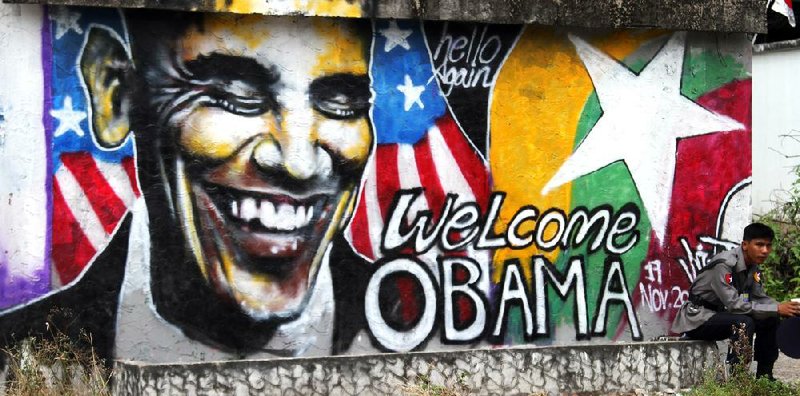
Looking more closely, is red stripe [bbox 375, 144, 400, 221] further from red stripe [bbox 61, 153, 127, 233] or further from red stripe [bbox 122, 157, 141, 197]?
red stripe [bbox 61, 153, 127, 233]

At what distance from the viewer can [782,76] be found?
1483 centimetres

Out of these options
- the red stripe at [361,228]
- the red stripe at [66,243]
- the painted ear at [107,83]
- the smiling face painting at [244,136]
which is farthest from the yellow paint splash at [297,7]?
the red stripe at [66,243]

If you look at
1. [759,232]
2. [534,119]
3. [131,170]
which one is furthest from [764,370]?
[131,170]

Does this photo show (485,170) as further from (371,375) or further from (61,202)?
(61,202)

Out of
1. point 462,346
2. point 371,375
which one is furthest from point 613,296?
point 371,375

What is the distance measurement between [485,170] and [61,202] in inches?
118

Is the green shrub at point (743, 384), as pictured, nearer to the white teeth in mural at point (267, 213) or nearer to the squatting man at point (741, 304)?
the squatting man at point (741, 304)

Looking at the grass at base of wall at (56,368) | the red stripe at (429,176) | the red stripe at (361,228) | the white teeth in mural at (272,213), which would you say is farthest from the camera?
the red stripe at (429,176)

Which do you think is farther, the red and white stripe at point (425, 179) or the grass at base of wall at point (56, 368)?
the red and white stripe at point (425, 179)

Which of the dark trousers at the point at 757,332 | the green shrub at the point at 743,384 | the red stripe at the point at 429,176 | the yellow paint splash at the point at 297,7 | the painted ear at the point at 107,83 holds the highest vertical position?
the yellow paint splash at the point at 297,7

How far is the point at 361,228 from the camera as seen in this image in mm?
8914

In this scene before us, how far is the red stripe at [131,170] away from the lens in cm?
827

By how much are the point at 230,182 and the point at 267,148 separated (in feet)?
1.13

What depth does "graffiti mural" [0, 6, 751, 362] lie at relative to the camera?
8219 mm
